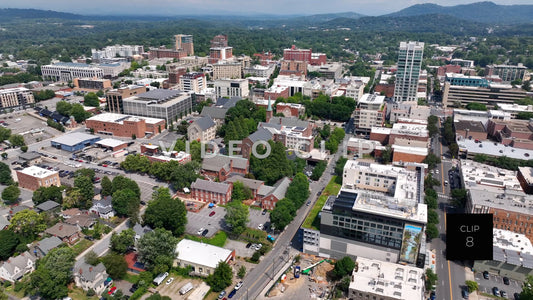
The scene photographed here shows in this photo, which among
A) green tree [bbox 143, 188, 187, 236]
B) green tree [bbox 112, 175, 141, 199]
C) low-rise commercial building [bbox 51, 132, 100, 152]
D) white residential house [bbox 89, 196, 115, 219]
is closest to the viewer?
green tree [bbox 143, 188, 187, 236]

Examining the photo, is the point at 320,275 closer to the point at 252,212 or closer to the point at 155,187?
the point at 252,212

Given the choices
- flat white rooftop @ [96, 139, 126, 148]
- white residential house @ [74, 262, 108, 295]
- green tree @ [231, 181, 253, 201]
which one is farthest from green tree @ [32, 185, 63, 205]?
green tree @ [231, 181, 253, 201]

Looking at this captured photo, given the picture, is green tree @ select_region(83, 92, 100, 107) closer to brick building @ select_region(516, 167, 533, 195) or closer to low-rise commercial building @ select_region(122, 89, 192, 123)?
low-rise commercial building @ select_region(122, 89, 192, 123)

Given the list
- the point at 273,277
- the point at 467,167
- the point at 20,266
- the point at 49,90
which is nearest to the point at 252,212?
the point at 273,277

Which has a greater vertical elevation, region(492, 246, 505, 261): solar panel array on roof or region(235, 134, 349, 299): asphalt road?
region(492, 246, 505, 261): solar panel array on roof

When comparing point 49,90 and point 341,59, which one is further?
point 341,59

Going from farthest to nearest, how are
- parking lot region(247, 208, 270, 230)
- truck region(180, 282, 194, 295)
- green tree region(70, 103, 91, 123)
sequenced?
green tree region(70, 103, 91, 123) → parking lot region(247, 208, 270, 230) → truck region(180, 282, 194, 295)
